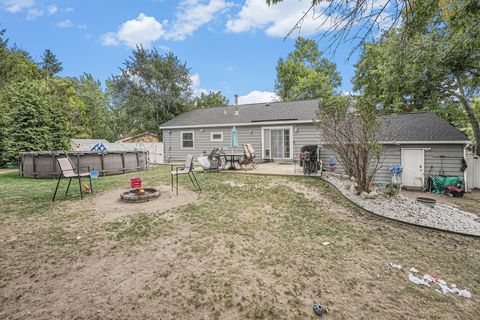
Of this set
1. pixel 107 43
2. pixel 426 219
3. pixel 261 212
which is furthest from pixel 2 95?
pixel 426 219

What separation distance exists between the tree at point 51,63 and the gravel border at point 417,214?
41.6 metres

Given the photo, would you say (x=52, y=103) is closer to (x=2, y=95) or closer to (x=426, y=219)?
(x=2, y=95)

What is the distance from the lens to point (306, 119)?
1157cm

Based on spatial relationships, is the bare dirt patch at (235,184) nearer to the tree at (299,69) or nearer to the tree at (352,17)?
the tree at (352,17)

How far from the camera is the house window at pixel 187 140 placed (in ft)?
48.8

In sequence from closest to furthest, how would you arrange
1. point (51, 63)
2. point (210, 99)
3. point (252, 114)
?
point (252, 114) < point (210, 99) < point (51, 63)

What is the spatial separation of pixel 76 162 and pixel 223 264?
9.08 meters

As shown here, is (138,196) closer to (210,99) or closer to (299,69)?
(299,69)

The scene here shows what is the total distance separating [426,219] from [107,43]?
24.2 metres

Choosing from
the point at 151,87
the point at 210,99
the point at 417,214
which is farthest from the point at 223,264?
the point at 210,99

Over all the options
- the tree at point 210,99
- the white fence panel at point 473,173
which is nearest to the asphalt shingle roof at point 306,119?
the white fence panel at point 473,173

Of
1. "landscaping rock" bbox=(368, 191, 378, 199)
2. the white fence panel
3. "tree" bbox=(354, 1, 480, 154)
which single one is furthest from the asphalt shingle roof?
"landscaping rock" bbox=(368, 191, 378, 199)

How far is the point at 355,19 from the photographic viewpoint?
2391 mm

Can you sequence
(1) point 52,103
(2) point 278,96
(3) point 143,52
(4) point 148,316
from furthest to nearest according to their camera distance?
(2) point 278,96, (3) point 143,52, (1) point 52,103, (4) point 148,316
